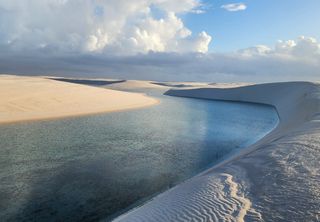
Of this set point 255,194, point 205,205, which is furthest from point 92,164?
point 255,194

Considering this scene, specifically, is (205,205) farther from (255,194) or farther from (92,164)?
(92,164)

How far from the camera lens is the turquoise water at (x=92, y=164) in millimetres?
7316

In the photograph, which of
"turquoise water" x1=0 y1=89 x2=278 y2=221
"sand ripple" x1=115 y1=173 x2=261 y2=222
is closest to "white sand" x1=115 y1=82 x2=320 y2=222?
"sand ripple" x1=115 y1=173 x2=261 y2=222

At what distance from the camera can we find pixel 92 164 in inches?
432

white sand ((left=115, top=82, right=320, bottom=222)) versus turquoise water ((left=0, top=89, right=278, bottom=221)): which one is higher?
white sand ((left=115, top=82, right=320, bottom=222))

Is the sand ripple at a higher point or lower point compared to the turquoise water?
higher

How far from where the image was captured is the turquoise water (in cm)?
732

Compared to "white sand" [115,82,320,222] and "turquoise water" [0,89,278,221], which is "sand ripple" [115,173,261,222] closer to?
"white sand" [115,82,320,222]

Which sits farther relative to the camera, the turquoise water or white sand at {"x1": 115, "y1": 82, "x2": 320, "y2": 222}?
the turquoise water

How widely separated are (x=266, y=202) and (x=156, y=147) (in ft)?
30.8

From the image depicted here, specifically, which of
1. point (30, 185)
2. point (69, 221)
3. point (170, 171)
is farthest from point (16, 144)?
point (69, 221)

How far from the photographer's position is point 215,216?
4.88 m

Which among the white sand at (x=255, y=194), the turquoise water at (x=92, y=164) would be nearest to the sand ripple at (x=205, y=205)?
the white sand at (x=255, y=194)

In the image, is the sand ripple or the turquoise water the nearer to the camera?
the sand ripple
